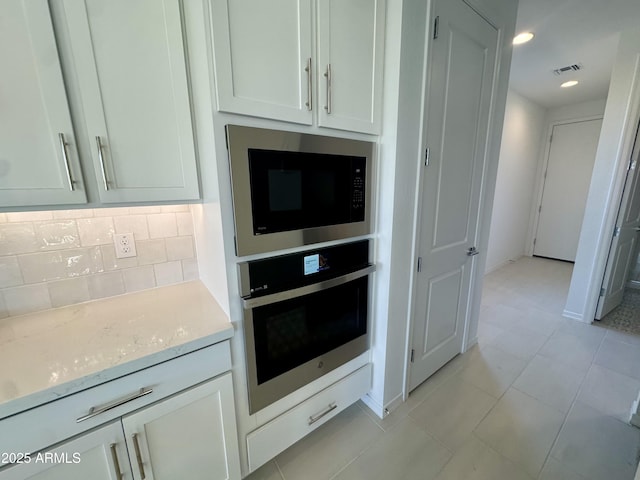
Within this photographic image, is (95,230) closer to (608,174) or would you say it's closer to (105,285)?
(105,285)

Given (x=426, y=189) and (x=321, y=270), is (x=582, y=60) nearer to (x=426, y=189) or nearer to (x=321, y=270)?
(x=426, y=189)

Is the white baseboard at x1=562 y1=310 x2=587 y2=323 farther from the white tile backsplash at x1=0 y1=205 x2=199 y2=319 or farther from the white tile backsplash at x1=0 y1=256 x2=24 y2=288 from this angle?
the white tile backsplash at x1=0 y1=256 x2=24 y2=288

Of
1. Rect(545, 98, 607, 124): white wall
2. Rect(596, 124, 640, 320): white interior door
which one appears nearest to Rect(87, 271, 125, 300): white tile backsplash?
Rect(596, 124, 640, 320): white interior door

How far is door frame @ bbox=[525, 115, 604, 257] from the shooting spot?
4.44 metres

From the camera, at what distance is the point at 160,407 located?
0.91 metres

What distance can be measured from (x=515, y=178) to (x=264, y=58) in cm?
469

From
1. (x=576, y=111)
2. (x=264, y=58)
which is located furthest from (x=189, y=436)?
(x=576, y=111)

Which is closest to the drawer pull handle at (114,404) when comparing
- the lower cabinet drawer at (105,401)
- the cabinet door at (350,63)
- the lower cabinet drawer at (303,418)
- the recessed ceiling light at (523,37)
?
the lower cabinet drawer at (105,401)

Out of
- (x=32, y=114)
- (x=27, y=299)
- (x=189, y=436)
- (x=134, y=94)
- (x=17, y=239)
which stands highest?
(x=134, y=94)

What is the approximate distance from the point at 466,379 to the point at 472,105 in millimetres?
1911

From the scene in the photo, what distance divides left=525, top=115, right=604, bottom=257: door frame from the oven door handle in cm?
512

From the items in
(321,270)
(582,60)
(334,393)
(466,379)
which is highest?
(582,60)

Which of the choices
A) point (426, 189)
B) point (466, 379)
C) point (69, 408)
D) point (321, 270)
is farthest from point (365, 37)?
point (466, 379)

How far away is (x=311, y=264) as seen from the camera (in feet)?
3.88
